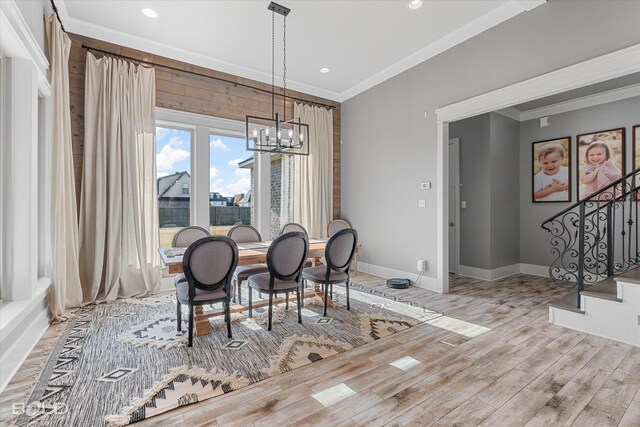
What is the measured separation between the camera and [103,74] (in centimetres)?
379

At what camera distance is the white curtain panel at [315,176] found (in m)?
5.56

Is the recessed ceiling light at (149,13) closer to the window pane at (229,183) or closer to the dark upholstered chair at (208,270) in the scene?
the window pane at (229,183)

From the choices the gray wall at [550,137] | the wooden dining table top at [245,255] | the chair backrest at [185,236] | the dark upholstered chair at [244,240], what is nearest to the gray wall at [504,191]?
the gray wall at [550,137]

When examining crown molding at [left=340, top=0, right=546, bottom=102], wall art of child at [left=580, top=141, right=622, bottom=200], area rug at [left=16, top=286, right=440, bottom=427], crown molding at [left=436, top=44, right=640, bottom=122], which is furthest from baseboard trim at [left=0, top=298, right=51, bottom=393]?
wall art of child at [left=580, top=141, right=622, bottom=200]

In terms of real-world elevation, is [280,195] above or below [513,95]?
below

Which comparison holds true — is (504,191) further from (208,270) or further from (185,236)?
(185,236)

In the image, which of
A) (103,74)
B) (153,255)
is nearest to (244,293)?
(153,255)

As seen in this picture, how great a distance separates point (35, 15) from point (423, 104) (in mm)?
4522

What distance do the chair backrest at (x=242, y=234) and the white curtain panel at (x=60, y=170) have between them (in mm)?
1758

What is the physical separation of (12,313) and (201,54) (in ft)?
12.6

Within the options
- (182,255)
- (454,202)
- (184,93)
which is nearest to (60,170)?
(182,255)

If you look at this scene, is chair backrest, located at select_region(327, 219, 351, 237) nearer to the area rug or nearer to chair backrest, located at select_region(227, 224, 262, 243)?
chair backrest, located at select_region(227, 224, 262, 243)

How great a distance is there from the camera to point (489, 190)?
16.6 feet

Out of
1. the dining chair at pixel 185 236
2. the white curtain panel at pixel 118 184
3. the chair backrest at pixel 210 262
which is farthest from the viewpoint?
the white curtain panel at pixel 118 184
